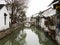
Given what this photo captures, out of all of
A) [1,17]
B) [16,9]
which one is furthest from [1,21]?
[16,9]

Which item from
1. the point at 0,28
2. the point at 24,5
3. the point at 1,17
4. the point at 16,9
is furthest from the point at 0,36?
the point at 24,5

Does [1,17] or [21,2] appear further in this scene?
[21,2]

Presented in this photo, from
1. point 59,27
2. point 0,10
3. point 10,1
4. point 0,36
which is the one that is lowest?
point 0,36

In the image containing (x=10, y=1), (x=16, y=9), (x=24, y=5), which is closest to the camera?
(x=10, y=1)

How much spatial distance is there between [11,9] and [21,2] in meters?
2.91

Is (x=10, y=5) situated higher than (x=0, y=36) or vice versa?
(x=10, y=5)

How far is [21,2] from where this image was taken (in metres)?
33.2

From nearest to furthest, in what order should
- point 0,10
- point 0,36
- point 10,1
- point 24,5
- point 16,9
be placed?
point 0,36 < point 0,10 < point 10,1 < point 16,9 < point 24,5

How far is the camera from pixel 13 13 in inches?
1253

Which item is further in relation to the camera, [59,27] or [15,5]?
[15,5]


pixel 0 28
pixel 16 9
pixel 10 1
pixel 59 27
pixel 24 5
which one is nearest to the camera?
pixel 59 27

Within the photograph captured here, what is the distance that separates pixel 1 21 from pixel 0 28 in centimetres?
121

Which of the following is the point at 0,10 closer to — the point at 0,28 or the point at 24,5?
the point at 0,28

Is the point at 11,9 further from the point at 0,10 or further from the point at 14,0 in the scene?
the point at 0,10
